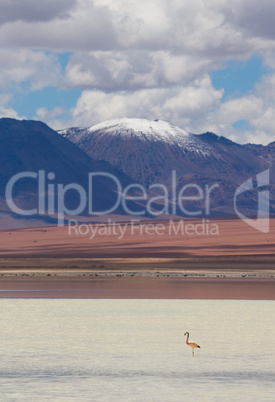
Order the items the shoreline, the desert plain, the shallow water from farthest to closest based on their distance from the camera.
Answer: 1. the desert plain
2. the shoreline
3. the shallow water

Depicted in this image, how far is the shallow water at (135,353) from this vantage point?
57.5 feet

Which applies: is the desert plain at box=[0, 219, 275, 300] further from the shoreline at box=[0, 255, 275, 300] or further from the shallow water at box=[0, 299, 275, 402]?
the shallow water at box=[0, 299, 275, 402]

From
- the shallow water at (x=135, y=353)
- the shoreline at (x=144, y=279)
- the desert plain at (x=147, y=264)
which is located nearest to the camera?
the shallow water at (x=135, y=353)

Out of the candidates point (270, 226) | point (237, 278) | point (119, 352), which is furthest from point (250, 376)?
point (270, 226)

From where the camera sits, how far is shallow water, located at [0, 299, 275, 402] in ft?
57.5

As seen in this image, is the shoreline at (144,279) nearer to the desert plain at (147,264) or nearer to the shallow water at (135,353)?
the desert plain at (147,264)

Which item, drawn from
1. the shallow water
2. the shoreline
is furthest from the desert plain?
the shallow water

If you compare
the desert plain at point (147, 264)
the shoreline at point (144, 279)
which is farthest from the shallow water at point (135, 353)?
the desert plain at point (147, 264)

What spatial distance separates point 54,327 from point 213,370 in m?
9.74

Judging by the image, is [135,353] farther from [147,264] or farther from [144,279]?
[147,264]

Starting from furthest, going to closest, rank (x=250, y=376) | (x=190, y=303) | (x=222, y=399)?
(x=190, y=303) < (x=250, y=376) < (x=222, y=399)

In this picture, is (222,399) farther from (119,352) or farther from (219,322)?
(219,322)

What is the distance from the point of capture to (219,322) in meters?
30.2

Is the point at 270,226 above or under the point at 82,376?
above
